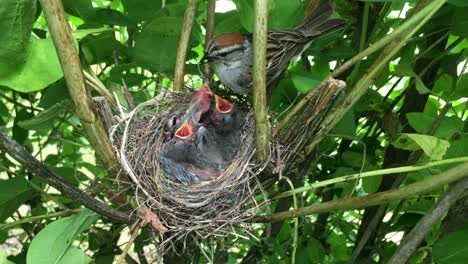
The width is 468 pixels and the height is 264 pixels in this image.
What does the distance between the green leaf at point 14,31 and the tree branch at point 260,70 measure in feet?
1.22

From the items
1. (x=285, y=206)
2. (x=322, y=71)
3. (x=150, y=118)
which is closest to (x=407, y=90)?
(x=322, y=71)

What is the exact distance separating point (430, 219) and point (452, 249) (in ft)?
0.48

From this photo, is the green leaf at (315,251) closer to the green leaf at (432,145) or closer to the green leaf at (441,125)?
the green leaf at (441,125)

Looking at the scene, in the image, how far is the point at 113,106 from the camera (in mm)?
1492

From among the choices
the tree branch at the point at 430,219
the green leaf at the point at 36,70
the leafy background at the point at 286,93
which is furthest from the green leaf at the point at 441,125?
the green leaf at the point at 36,70

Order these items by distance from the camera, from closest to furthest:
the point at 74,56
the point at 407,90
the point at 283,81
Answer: the point at 74,56
the point at 283,81
the point at 407,90

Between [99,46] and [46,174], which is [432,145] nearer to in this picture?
[46,174]

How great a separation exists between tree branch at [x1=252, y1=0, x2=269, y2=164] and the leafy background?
0.29 meters

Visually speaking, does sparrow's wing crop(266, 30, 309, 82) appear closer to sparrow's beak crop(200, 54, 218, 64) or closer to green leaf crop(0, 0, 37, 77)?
sparrow's beak crop(200, 54, 218, 64)

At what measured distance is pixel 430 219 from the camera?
114cm

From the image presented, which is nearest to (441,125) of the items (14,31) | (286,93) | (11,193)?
(286,93)

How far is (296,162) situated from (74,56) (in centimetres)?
61

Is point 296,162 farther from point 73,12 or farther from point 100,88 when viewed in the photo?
point 73,12

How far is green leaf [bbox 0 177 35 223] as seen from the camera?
58.5 inches
